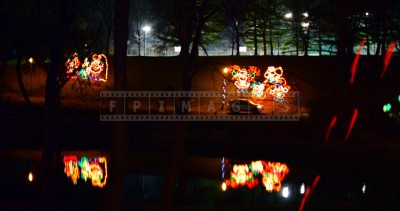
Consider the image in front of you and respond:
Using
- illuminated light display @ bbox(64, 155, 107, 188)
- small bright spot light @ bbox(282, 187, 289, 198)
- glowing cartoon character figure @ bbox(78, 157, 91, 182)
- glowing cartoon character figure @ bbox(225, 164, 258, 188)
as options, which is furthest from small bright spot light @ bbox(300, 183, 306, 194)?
glowing cartoon character figure @ bbox(78, 157, 91, 182)

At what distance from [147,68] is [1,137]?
24869mm

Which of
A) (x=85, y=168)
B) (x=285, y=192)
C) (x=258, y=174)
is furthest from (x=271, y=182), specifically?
(x=85, y=168)

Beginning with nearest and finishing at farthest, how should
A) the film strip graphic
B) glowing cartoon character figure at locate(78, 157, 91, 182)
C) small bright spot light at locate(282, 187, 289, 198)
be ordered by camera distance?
small bright spot light at locate(282, 187, 289, 198), glowing cartoon character figure at locate(78, 157, 91, 182), the film strip graphic

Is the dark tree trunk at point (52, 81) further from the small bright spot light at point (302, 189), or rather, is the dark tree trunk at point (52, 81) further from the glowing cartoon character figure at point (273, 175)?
the small bright spot light at point (302, 189)

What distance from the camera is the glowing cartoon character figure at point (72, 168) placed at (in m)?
21.1

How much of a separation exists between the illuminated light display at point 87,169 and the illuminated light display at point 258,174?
4469 mm

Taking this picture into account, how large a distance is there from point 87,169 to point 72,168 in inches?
23.4

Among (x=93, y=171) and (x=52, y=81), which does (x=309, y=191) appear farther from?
(x=52, y=81)

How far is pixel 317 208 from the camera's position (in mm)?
13719

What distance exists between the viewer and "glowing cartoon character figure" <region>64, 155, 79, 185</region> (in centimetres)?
2112

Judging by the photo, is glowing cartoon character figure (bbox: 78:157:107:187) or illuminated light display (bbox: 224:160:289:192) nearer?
glowing cartoon character figure (bbox: 78:157:107:187)

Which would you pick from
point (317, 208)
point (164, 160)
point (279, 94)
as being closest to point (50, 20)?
point (317, 208)

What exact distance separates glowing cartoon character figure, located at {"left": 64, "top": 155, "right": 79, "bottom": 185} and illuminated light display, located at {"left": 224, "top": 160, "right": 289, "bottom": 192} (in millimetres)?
5274

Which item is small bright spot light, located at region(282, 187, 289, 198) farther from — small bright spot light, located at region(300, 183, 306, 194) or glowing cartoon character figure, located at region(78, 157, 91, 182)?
glowing cartoon character figure, located at region(78, 157, 91, 182)
